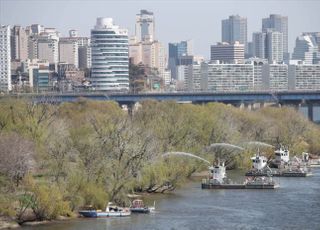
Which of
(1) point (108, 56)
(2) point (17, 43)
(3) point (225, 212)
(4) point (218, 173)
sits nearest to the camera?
(3) point (225, 212)

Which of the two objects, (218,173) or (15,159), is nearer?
(15,159)

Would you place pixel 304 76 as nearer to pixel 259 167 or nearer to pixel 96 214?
pixel 259 167

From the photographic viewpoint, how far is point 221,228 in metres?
39.1

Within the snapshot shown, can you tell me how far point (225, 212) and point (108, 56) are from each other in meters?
108

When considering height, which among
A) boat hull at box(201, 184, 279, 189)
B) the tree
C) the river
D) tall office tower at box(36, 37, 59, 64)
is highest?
tall office tower at box(36, 37, 59, 64)

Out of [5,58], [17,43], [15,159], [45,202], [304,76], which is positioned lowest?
[45,202]

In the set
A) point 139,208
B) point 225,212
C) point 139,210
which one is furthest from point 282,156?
point 139,210

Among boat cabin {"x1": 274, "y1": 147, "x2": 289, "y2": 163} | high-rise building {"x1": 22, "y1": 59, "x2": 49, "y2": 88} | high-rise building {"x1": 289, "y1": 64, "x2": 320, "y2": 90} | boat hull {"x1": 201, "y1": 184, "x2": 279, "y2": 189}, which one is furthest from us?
high-rise building {"x1": 22, "y1": 59, "x2": 49, "y2": 88}

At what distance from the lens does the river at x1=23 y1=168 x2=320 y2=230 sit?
1559 inches

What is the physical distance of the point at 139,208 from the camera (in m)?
42.7

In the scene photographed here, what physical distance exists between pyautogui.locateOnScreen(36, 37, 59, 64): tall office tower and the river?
145951 millimetres

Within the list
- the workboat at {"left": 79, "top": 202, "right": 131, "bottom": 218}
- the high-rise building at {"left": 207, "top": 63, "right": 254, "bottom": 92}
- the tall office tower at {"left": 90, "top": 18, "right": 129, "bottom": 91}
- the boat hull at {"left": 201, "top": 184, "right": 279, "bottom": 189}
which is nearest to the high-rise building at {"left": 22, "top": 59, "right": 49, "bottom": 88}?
the tall office tower at {"left": 90, "top": 18, "right": 129, "bottom": 91}

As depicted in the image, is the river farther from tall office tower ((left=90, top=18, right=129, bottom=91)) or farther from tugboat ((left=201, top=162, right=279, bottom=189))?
tall office tower ((left=90, top=18, right=129, bottom=91))

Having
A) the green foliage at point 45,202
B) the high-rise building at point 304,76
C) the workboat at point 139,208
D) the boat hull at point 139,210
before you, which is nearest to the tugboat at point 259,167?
the workboat at point 139,208
